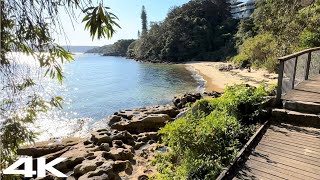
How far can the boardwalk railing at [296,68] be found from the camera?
7016mm

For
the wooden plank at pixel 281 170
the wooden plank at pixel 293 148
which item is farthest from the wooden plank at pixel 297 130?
the wooden plank at pixel 281 170

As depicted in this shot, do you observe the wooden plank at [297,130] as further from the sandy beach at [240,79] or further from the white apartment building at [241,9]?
the white apartment building at [241,9]

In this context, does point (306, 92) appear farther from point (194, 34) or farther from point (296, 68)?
point (194, 34)

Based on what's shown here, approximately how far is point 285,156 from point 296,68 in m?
4.00

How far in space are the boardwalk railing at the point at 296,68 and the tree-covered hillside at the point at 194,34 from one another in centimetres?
5371

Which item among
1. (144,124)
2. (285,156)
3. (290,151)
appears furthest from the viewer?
(144,124)

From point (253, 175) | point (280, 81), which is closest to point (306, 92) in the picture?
point (280, 81)

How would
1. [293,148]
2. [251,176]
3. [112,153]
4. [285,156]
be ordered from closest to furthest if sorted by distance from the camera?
[251,176] < [285,156] < [293,148] < [112,153]

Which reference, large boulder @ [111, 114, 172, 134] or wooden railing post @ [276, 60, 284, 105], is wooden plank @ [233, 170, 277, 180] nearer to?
wooden railing post @ [276, 60, 284, 105]

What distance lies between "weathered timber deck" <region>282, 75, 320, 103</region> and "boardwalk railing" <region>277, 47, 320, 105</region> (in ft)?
0.45

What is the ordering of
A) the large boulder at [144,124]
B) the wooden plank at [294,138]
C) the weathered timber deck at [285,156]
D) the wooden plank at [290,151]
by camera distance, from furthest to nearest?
the large boulder at [144,124] → the wooden plank at [294,138] → the wooden plank at [290,151] → the weathered timber deck at [285,156]

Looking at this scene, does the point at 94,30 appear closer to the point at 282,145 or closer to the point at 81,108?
the point at 282,145

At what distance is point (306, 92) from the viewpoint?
756 centimetres

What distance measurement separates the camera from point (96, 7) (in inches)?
→ 78.9
